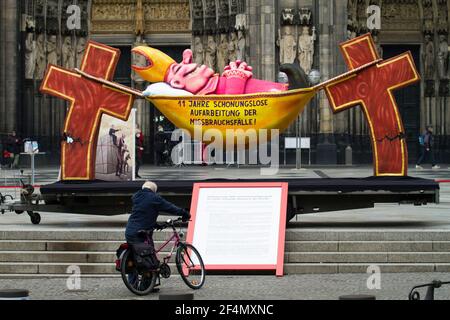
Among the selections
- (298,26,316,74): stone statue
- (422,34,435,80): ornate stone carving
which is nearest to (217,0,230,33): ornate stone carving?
(298,26,316,74): stone statue

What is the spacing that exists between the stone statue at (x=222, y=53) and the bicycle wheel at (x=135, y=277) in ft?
100

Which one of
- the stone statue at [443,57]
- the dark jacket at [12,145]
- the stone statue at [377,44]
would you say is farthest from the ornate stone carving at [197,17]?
the stone statue at [443,57]

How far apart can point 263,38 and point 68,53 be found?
869 cm

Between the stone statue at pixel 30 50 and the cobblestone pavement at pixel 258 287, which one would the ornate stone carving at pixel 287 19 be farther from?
the cobblestone pavement at pixel 258 287

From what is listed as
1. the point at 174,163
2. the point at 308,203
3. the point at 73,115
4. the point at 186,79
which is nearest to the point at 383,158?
the point at 308,203

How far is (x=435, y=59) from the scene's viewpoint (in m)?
48.0

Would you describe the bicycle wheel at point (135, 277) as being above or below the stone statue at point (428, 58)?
below

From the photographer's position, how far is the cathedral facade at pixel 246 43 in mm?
44219

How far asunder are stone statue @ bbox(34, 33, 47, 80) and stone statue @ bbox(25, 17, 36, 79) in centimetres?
23

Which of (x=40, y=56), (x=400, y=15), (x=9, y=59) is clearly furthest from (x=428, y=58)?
(x=9, y=59)

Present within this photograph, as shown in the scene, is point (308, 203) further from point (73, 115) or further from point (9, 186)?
point (9, 186)

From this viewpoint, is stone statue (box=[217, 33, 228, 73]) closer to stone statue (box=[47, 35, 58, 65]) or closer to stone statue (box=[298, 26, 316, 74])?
stone statue (box=[298, 26, 316, 74])

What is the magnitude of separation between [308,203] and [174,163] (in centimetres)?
2605

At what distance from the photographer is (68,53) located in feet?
152
